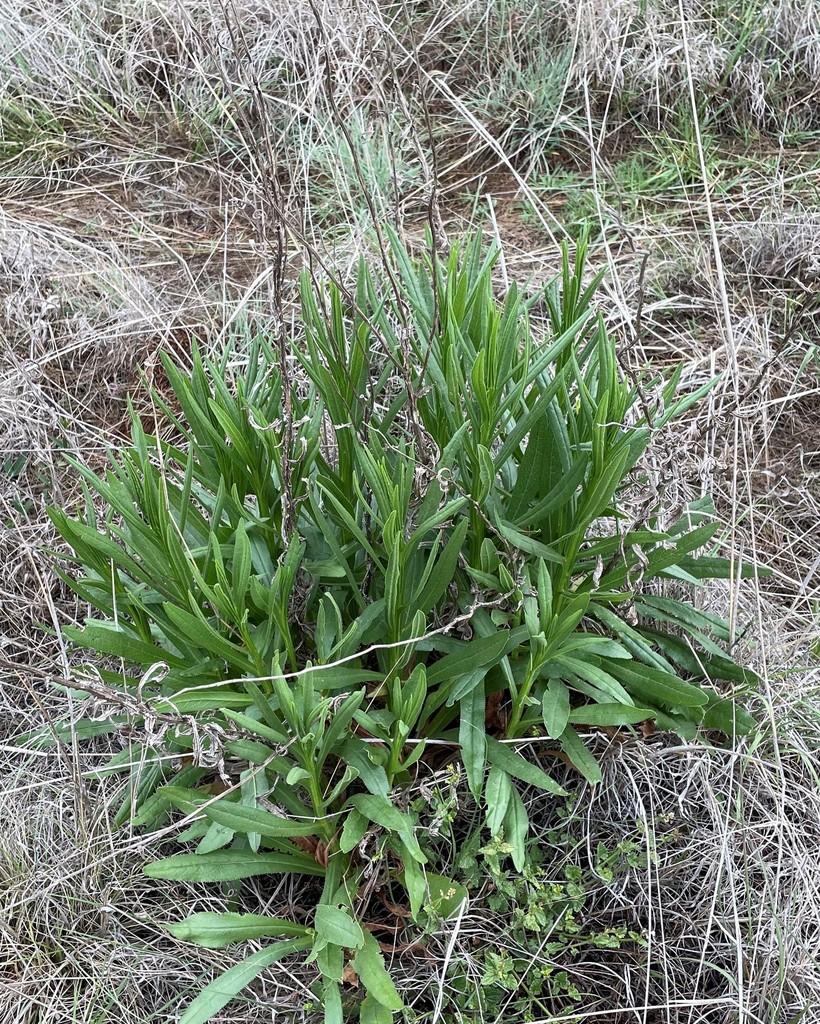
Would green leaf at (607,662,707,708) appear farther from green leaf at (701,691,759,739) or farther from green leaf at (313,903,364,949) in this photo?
green leaf at (313,903,364,949)

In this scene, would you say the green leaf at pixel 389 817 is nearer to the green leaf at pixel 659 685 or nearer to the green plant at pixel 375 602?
the green plant at pixel 375 602

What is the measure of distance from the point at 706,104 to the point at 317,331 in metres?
2.40

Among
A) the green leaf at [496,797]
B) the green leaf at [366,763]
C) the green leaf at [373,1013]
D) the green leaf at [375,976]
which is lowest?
the green leaf at [373,1013]

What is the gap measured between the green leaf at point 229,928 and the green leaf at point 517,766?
47cm

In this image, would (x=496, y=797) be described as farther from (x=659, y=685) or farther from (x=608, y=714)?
(x=659, y=685)

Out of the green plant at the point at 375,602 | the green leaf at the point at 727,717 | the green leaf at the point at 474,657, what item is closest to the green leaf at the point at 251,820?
the green plant at the point at 375,602

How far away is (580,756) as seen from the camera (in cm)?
183

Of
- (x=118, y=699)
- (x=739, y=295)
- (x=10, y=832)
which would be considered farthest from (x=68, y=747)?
(x=739, y=295)

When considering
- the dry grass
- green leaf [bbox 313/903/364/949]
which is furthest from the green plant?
the dry grass

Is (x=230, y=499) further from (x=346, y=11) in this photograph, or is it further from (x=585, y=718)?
(x=346, y=11)

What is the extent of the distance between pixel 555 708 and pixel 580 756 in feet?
0.47

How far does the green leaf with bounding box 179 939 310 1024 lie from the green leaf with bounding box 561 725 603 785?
60 centimetres

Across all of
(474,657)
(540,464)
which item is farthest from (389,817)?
(540,464)

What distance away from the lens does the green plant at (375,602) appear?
1.65 m
